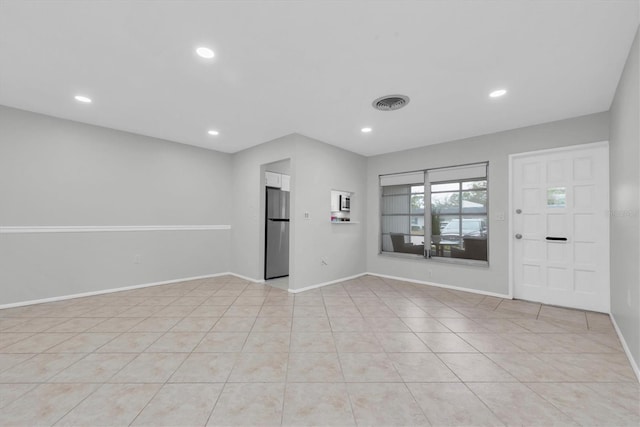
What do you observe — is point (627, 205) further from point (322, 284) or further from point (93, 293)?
point (93, 293)

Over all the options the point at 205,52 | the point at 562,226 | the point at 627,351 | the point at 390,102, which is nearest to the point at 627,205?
the point at 627,351

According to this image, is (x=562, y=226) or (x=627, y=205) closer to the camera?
(x=627, y=205)

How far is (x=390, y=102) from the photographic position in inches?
121

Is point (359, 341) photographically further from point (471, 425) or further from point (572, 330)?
point (572, 330)

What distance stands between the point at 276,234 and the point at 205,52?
133 inches

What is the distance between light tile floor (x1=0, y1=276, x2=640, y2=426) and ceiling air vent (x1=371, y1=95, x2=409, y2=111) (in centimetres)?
253

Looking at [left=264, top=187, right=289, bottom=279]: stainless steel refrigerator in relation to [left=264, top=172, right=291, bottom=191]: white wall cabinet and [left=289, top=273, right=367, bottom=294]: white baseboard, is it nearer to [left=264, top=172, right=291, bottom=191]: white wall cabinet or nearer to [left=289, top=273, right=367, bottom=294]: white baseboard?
[left=264, top=172, right=291, bottom=191]: white wall cabinet

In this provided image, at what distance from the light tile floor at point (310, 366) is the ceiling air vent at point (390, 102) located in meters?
2.53

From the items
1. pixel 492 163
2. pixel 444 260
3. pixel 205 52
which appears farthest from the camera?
pixel 444 260

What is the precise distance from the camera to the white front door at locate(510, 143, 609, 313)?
10.8 feet

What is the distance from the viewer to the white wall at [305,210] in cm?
415

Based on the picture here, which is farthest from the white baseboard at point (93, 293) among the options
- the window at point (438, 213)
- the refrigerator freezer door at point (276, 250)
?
the window at point (438, 213)

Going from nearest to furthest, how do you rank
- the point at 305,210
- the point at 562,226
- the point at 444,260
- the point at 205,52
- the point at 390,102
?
the point at 205,52 < the point at 390,102 < the point at 562,226 < the point at 305,210 < the point at 444,260

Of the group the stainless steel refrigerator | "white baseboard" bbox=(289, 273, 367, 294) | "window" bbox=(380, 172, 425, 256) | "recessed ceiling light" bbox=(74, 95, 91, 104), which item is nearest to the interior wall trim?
the stainless steel refrigerator
